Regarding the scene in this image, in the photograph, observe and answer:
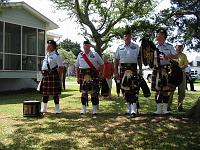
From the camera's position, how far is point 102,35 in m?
21.4

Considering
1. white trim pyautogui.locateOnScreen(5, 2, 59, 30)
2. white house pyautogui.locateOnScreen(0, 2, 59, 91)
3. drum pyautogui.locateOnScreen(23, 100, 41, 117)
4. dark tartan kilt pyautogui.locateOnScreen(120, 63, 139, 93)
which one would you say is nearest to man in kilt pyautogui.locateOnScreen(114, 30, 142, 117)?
dark tartan kilt pyautogui.locateOnScreen(120, 63, 139, 93)

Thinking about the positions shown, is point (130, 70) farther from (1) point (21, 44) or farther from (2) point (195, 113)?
(1) point (21, 44)

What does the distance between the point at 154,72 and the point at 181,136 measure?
2.44 metres

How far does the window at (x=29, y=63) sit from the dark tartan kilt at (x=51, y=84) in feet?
43.9

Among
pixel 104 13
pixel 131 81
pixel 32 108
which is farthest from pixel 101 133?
pixel 104 13

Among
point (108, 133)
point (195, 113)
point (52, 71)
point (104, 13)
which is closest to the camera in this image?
point (108, 133)

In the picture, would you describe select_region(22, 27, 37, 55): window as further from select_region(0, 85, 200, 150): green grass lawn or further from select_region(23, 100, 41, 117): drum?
select_region(0, 85, 200, 150): green grass lawn

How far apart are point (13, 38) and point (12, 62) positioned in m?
1.87

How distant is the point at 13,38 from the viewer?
25156 mm

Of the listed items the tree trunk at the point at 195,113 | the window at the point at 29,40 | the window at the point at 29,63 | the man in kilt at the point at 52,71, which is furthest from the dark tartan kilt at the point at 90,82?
the window at the point at 29,40

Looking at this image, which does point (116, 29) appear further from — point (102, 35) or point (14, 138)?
point (14, 138)

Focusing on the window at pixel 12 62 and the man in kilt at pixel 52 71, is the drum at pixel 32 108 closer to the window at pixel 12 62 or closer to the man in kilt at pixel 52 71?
the man in kilt at pixel 52 71

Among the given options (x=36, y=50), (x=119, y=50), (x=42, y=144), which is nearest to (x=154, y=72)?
(x=119, y=50)

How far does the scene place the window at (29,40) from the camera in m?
25.8
